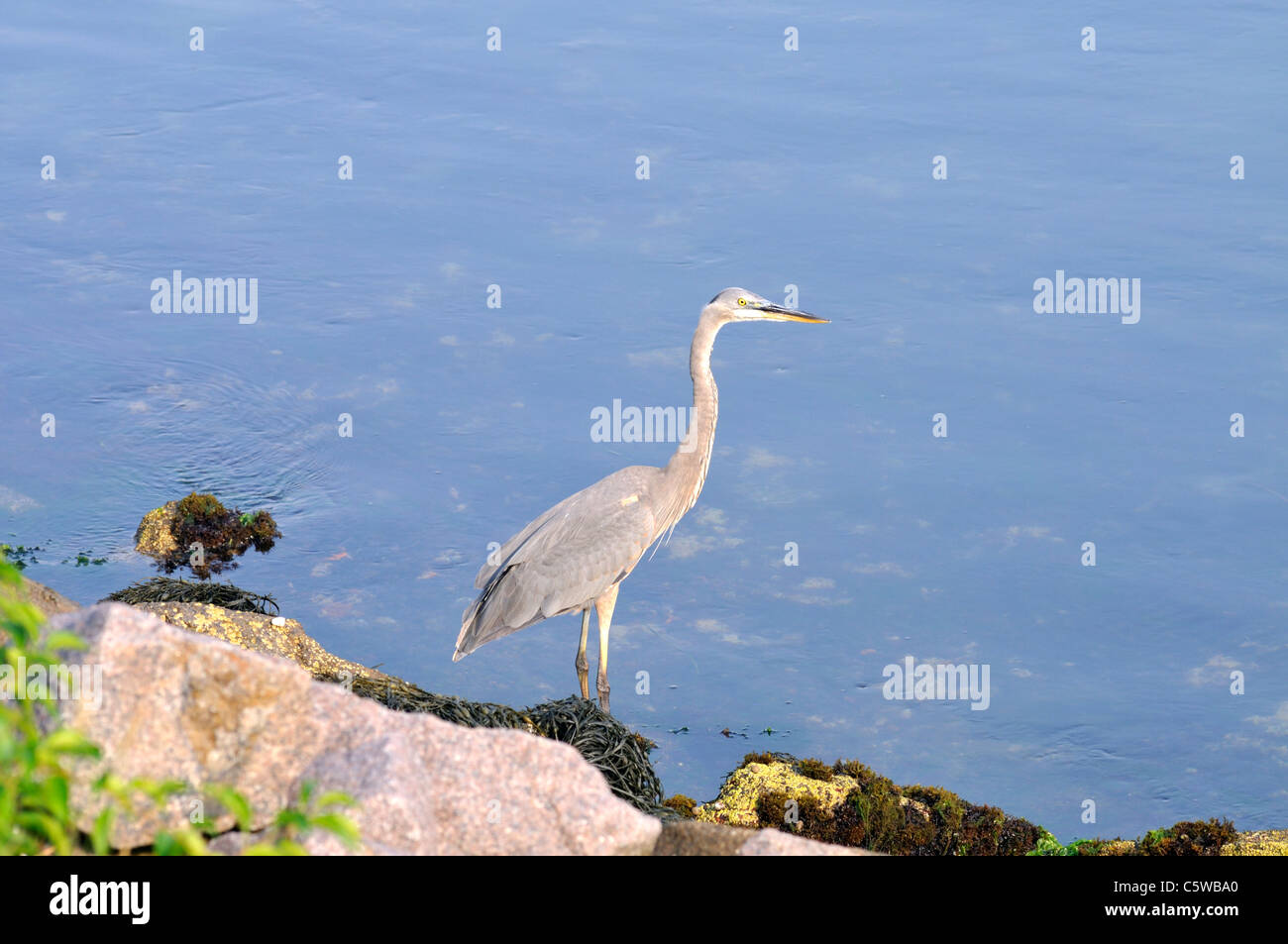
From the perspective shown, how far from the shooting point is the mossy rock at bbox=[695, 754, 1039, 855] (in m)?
11.1

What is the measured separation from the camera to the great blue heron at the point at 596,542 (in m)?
12.9

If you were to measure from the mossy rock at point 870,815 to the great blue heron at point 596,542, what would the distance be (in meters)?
1.94

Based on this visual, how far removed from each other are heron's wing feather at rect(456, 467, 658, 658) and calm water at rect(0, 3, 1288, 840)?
0.89 metres

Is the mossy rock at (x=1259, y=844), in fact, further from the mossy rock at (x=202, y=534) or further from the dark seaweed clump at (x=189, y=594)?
the mossy rock at (x=202, y=534)

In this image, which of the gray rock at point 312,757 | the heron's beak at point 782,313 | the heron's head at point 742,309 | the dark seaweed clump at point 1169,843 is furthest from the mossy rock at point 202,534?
the gray rock at point 312,757

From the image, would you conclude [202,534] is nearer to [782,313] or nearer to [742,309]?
[742,309]

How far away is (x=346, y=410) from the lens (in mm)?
17703

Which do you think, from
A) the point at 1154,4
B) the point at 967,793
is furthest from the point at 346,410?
the point at 1154,4

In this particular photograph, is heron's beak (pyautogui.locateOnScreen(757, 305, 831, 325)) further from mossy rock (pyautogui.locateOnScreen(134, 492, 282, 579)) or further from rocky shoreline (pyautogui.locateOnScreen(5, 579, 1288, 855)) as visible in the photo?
rocky shoreline (pyautogui.locateOnScreen(5, 579, 1288, 855))

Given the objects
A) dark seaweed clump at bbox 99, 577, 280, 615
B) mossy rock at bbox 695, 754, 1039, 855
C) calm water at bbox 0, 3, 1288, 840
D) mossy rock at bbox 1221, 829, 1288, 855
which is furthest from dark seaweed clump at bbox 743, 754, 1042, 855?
dark seaweed clump at bbox 99, 577, 280, 615

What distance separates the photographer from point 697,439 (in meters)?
13.1

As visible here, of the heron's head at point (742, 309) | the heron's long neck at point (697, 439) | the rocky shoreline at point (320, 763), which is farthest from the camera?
the heron's long neck at point (697, 439)

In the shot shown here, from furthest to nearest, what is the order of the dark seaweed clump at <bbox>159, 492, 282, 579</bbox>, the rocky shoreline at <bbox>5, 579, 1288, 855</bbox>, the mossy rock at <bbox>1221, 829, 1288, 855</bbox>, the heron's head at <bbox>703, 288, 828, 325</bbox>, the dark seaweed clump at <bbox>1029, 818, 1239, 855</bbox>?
1. the dark seaweed clump at <bbox>159, 492, 282, 579</bbox>
2. the heron's head at <bbox>703, 288, 828, 325</bbox>
3. the dark seaweed clump at <bbox>1029, 818, 1239, 855</bbox>
4. the mossy rock at <bbox>1221, 829, 1288, 855</bbox>
5. the rocky shoreline at <bbox>5, 579, 1288, 855</bbox>
